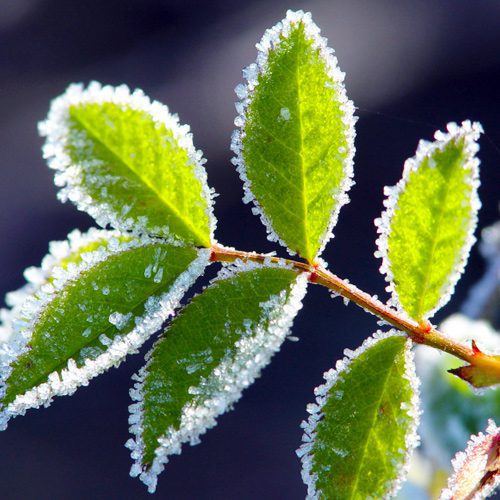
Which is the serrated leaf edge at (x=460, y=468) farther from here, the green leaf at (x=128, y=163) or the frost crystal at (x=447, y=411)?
the frost crystal at (x=447, y=411)

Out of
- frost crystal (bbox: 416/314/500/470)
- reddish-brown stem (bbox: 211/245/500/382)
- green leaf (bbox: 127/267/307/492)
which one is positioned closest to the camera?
green leaf (bbox: 127/267/307/492)

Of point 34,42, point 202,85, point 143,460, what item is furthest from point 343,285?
point 34,42

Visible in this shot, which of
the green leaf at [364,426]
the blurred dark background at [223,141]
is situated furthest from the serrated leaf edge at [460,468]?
the blurred dark background at [223,141]

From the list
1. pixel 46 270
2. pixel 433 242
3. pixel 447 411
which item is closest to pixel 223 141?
pixel 447 411

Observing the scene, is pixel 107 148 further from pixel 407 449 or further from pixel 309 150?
pixel 407 449

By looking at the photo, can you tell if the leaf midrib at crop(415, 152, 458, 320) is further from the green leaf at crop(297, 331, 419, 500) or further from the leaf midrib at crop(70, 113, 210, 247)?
the leaf midrib at crop(70, 113, 210, 247)

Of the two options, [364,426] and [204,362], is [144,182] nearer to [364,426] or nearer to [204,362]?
[204,362]

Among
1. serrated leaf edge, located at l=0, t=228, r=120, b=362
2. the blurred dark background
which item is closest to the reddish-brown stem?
serrated leaf edge, located at l=0, t=228, r=120, b=362
